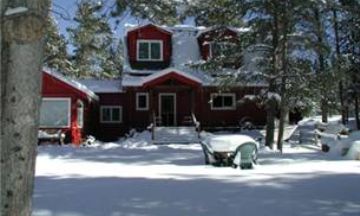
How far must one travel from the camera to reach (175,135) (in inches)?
1220

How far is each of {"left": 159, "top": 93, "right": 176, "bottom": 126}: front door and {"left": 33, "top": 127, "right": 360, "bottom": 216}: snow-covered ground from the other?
16.8m

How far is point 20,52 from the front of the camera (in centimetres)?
411

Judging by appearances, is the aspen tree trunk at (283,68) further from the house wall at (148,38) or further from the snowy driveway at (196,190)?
the house wall at (148,38)

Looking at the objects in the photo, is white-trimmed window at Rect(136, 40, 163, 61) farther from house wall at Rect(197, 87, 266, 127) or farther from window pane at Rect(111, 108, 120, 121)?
house wall at Rect(197, 87, 266, 127)

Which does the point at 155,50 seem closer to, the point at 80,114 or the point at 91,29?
the point at 80,114

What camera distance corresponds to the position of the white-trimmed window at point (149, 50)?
1353 inches

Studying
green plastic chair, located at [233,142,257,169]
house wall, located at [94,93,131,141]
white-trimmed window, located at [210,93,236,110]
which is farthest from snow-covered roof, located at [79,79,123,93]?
green plastic chair, located at [233,142,257,169]

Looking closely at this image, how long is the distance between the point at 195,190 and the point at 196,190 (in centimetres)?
2

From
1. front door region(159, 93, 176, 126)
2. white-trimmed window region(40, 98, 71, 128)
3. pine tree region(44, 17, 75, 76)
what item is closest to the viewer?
pine tree region(44, 17, 75, 76)

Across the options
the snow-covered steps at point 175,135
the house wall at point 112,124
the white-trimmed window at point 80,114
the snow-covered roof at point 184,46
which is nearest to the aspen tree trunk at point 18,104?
the snow-covered steps at point 175,135

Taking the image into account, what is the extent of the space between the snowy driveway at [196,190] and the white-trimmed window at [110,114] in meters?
18.1

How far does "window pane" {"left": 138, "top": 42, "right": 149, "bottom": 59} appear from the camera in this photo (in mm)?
34375

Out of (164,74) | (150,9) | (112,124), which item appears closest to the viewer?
(150,9)

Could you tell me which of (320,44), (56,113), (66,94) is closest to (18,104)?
(320,44)
